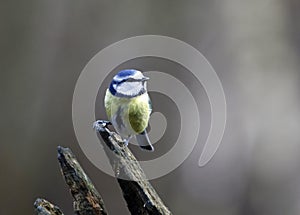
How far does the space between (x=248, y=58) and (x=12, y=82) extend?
704 mm

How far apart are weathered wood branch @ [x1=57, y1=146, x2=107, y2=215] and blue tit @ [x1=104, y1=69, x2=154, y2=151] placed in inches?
2.9

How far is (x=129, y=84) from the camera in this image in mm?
662

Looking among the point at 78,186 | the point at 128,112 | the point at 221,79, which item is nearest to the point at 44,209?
the point at 78,186

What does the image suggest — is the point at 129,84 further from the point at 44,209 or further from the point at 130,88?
the point at 44,209

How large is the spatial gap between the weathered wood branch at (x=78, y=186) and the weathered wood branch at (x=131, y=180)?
39mm

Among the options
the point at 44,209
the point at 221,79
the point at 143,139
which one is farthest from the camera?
the point at 221,79

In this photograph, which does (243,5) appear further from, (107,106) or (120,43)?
(107,106)

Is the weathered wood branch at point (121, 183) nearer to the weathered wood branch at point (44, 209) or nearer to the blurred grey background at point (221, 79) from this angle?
the weathered wood branch at point (44, 209)

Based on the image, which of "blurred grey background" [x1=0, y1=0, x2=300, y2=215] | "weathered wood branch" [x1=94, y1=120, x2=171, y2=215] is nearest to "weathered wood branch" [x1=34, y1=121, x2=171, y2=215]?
"weathered wood branch" [x1=94, y1=120, x2=171, y2=215]

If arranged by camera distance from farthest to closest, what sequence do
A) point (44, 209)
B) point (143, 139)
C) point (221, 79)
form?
point (221, 79), point (143, 139), point (44, 209)

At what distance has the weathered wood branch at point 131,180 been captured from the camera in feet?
2.16

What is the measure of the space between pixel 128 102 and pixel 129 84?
0.02 meters

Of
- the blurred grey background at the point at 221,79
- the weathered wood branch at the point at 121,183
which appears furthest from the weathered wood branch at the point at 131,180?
the blurred grey background at the point at 221,79

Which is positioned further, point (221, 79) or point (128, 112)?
point (221, 79)
